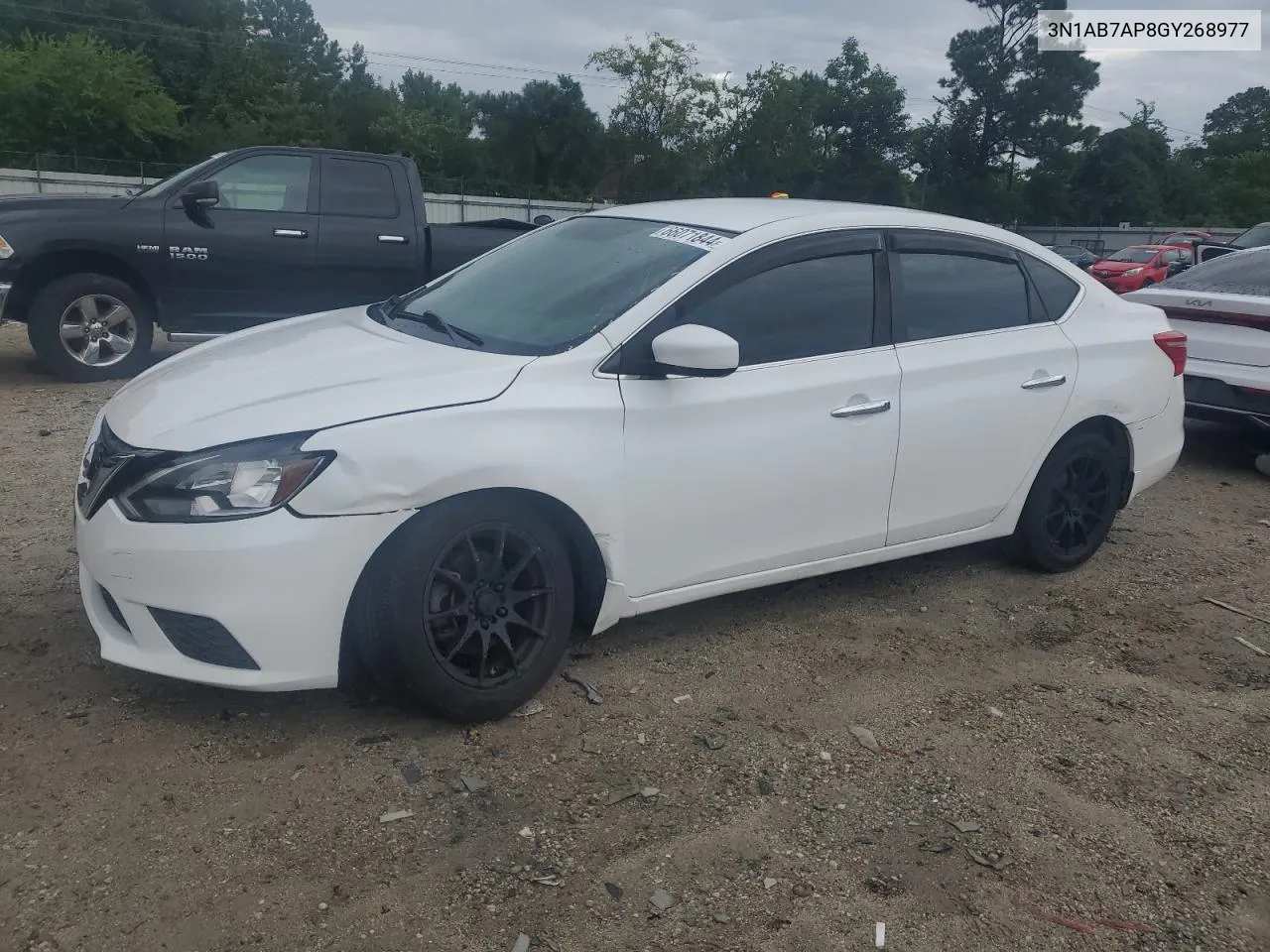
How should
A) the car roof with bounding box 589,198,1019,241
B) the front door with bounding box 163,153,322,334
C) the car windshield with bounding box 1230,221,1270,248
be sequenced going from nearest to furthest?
the car roof with bounding box 589,198,1019,241 → the front door with bounding box 163,153,322,334 → the car windshield with bounding box 1230,221,1270,248

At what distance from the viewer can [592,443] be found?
3.41m

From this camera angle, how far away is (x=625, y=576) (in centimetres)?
355

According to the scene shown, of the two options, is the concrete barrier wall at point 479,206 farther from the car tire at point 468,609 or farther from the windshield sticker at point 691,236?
the car tire at point 468,609

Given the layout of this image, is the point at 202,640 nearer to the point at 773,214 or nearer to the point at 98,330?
the point at 773,214

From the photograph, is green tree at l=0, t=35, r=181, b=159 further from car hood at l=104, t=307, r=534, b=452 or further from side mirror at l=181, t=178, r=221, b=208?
car hood at l=104, t=307, r=534, b=452

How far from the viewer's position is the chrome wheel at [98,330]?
315 inches

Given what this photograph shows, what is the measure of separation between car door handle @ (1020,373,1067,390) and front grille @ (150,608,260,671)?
3.18 metres

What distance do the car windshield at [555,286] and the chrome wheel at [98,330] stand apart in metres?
4.61

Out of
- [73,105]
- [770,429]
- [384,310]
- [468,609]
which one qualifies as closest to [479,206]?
[73,105]

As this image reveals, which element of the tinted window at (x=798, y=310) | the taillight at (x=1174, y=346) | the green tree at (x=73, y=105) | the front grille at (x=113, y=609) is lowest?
the front grille at (x=113, y=609)

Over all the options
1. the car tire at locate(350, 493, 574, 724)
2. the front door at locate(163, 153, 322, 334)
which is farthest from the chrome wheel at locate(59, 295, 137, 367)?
the car tire at locate(350, 493, 574, 724)

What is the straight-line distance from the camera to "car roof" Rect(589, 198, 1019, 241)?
13.5 ft

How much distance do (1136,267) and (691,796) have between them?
2525 cm

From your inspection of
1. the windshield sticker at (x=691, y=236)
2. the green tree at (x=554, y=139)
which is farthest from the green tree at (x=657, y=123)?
the windshield sticker at (x=691, y=236)
